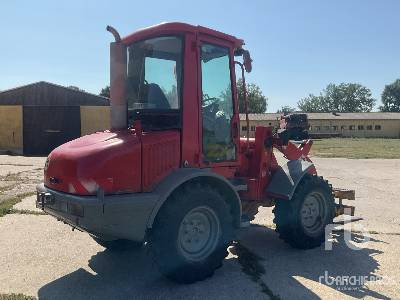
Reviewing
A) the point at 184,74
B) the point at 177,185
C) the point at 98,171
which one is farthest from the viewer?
the point at 184,74

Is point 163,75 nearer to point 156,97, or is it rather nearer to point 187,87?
point 156,97

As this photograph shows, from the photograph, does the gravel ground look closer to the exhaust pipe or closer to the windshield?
the exhaust pipe

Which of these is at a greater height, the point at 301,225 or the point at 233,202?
the point at 233,202

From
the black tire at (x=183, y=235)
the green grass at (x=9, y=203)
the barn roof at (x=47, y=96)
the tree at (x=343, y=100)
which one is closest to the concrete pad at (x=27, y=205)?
the green grass at (x=9, y=203)

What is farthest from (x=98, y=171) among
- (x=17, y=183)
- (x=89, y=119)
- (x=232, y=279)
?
(x=89, y=119)

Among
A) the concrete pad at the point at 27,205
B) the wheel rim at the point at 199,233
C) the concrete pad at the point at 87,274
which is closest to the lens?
the concrete pad at the point at 87,274

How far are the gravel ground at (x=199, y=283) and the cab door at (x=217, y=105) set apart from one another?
148 centimetres

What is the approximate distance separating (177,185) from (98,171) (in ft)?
2.80

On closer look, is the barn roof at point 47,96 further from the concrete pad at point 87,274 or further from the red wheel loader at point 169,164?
the red wheel loader at point 169,164

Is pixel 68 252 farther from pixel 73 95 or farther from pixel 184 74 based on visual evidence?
pixel 73 95

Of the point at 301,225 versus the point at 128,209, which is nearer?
the point at 128,209

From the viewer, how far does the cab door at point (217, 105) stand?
4887 mm

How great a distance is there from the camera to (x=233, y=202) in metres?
4.90

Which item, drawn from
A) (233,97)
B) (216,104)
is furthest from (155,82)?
(233,97)
